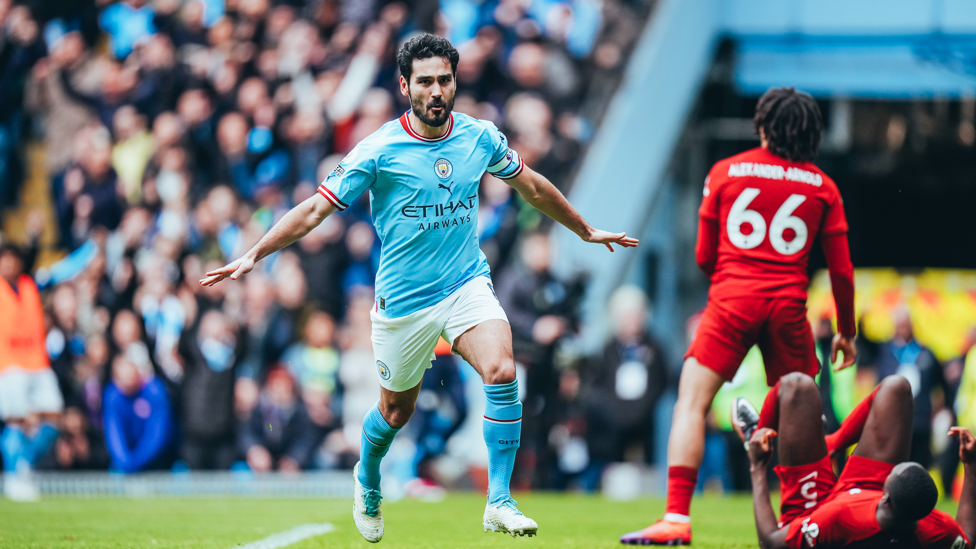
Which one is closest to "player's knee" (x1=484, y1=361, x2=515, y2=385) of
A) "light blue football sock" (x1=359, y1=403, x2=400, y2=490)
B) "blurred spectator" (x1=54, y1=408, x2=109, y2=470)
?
"light blue football sock" (x1=359, y1=403, x2=400, y2=490)

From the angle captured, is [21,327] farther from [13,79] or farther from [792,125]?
[792,125]

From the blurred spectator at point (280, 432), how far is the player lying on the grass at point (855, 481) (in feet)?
23.4

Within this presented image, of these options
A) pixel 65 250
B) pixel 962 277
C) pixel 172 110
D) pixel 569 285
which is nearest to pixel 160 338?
pixel 65 250

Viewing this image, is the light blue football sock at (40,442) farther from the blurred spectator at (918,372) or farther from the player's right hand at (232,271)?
the blurred spectator at (918,372)

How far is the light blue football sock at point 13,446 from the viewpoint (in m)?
11.7

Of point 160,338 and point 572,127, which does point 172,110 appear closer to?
point 160,338

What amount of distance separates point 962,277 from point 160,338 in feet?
37.1

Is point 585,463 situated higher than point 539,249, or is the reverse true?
point 539,249

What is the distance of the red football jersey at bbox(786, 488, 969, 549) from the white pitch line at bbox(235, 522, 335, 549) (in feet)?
9.65

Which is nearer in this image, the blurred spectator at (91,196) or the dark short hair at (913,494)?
the dark short hair at (913,494)

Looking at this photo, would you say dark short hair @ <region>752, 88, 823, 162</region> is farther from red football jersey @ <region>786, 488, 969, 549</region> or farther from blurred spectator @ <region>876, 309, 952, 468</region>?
blurred spectator @ <region>876, 309, 952, 468</region>

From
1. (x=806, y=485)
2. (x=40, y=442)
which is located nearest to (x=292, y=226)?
(x=806, y=485)

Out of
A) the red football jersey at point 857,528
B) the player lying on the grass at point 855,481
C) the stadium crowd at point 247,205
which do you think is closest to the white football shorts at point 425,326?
the player lying on the grass at point 855,481

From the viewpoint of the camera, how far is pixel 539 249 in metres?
11.7
